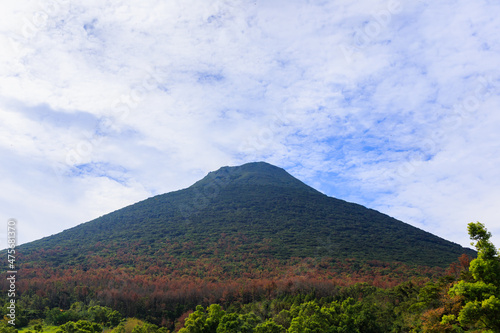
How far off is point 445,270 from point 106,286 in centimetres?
5945

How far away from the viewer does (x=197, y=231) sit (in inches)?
3263

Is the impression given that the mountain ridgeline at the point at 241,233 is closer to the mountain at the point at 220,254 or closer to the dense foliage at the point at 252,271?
the mountain at the point at 220,254

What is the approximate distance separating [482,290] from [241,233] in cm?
6579

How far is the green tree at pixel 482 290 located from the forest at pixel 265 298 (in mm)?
45

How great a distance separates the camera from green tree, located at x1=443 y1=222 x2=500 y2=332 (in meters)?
15.7

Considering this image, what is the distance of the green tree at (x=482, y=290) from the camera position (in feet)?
51.6

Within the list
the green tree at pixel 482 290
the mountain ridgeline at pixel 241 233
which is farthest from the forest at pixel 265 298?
the mountain ridgeline at pixel 241 233

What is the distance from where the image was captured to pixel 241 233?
80.2 m

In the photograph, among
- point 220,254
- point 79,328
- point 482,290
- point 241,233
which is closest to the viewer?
point 482,290

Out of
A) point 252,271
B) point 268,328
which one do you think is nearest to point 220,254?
point 252,271

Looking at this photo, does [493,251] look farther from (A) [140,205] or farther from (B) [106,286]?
(A) [140,205]

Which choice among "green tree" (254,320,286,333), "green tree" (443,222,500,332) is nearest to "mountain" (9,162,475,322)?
"green tree" (443,222,500,332)

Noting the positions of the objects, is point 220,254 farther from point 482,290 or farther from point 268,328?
point 482,290

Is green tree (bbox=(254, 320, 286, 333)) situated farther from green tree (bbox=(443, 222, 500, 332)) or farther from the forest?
green tree (bbox=(443, 222, 500, 332))
